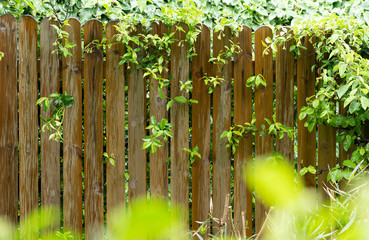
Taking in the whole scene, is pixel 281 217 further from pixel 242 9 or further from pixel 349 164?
pixel 242 9

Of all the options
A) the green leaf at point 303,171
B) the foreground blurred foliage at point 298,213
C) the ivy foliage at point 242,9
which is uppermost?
the ivy foliage at point 242,9

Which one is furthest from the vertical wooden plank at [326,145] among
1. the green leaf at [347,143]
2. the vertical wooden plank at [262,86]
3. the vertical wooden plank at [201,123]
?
the vertical wooden plank at [201,123]

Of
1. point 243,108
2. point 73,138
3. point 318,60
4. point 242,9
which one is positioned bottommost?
point 73,138

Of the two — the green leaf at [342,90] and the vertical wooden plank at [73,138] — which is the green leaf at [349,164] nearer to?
the green leaf at [342,90]

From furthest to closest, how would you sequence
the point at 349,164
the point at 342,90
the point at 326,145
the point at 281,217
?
1. the point at 326,145
2. the point at 349,164
3. the point at 342,90
4. the point at 281,217

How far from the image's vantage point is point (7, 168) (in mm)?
2637

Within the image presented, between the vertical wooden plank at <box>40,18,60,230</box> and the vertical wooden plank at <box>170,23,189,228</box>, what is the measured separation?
2.27ft

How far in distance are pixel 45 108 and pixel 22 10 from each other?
766 millimetres

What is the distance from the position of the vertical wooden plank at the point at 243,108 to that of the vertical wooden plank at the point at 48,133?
109 centimetres

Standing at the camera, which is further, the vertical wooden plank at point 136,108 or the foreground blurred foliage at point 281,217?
the vertical wooden plank at point 136,108

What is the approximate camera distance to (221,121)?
274cm

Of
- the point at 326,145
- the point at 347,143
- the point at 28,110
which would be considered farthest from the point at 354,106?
the point at 28,110

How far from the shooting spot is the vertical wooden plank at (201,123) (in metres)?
2.71

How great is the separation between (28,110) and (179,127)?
0.91m
